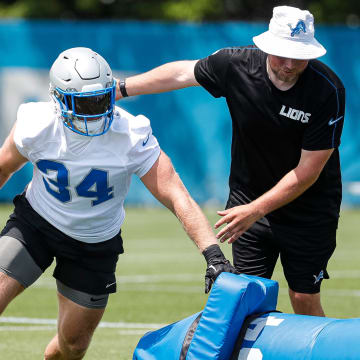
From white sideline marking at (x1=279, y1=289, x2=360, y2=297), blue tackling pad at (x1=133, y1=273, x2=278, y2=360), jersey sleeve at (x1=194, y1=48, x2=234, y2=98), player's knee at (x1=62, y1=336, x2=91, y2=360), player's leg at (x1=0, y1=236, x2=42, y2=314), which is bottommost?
white sideline marking at (x1=279, y1=289, x2=360, y2=297)

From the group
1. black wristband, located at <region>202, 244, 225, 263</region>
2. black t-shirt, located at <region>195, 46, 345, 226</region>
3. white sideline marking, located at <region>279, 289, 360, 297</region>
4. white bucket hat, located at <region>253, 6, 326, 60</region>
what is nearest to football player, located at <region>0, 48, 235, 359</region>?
black wristband, located at <region>202, 244, 225, 263</region>

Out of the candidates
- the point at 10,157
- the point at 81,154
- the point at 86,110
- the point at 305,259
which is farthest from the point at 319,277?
the point at 10,157

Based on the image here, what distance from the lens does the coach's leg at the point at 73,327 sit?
6234 millimetres

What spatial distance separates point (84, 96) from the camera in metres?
5.81

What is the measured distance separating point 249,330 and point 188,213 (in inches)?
32.0

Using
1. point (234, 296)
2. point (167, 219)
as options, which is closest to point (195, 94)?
point (167, 219)

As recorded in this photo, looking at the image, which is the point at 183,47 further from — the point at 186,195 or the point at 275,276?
the point at 186,195

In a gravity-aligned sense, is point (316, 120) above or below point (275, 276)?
above

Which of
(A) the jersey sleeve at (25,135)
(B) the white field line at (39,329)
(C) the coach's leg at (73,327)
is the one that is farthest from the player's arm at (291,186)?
(B) the white field line at (39,329)

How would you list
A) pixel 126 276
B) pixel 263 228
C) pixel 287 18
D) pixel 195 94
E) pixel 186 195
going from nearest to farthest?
pixel 186 195 < pixel 287 18 < pixel 263 228 < pixel 126 276 < pixel 195 94

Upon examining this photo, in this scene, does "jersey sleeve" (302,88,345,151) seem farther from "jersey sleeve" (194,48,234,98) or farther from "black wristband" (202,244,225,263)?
"black wristband" (202,244,225,263)

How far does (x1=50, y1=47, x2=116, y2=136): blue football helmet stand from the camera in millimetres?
5812

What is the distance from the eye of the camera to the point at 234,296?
534cm

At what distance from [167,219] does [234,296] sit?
43.5 ft
